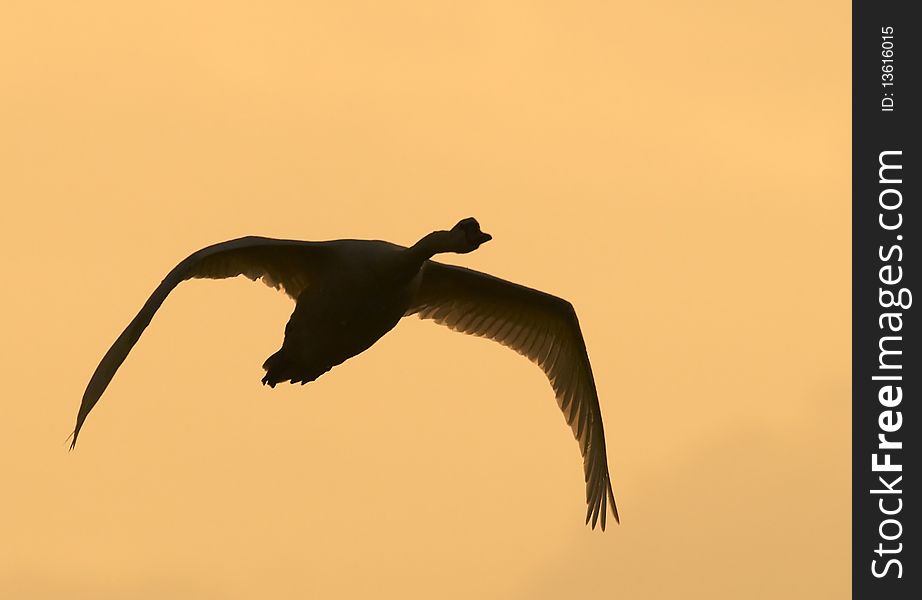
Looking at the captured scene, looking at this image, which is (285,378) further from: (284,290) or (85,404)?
(85,404)

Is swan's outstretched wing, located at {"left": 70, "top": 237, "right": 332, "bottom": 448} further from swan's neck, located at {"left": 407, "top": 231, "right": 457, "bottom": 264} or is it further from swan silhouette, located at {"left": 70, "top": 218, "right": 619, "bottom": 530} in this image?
swan's neck, located at {"left": 407, "top": 231, "right": 457, "bottom": 264}

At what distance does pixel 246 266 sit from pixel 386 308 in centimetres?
170

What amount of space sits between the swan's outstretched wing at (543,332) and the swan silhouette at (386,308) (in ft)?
0.04

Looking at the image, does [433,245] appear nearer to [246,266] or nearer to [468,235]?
[468,235]

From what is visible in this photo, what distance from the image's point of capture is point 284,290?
71.2 ft

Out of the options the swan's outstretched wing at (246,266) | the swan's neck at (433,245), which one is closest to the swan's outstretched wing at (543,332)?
the swan's outstretched wing at (246,266)

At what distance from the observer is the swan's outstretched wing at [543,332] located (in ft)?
76.8

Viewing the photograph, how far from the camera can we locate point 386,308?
68.1 feet

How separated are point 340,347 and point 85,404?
3700mm

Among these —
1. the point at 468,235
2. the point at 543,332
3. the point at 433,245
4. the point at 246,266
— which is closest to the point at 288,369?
the point at 246,266

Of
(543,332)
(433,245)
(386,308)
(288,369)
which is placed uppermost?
(433,245)

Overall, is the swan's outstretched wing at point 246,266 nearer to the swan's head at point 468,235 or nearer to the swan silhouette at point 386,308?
the swan silhouette at point 386,308

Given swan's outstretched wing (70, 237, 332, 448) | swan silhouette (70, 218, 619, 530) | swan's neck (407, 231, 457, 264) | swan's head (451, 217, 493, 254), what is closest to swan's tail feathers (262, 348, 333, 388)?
swan silhouette (70, 218, 619, 530)
